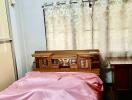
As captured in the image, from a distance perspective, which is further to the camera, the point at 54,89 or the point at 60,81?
the point at 60,81

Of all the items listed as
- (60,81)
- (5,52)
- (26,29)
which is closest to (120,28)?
(60,81)

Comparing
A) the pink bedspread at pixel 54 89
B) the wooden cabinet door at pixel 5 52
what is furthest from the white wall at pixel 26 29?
the pink bedspread at pixel 54 89

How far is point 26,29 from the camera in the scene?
296 cm

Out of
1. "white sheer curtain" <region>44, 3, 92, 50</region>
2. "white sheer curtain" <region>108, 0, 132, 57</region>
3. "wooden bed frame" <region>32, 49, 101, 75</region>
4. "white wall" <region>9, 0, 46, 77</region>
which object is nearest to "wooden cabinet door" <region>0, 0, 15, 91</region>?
"white wall" <region>9, 0, 46, 77</region>

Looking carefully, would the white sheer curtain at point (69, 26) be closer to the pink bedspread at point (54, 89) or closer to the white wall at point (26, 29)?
the white wall at point (26, 29)

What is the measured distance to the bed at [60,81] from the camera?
173cm

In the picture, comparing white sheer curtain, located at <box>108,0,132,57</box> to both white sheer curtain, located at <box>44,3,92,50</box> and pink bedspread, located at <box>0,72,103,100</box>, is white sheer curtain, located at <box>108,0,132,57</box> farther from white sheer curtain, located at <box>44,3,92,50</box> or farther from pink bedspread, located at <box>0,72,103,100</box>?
pink bedspread, located at <box>0,72,103,100</box>

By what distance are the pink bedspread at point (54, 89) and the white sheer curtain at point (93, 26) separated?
0.72m

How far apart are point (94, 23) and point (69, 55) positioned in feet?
1.87

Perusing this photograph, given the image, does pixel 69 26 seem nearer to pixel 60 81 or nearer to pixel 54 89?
pixel 60 81

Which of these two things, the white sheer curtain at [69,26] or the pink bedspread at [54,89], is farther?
the white sheer curtain at [69,26]

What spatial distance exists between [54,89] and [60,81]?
23 cm

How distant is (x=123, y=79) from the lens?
2.34 metres

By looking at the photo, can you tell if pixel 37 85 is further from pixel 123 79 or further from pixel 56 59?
pixel 123 79
